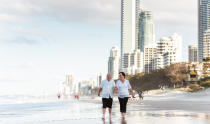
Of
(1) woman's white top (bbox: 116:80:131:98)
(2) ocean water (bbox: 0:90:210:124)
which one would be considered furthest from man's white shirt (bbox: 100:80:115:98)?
(2) ocean water (bbox: 0:90:210:124)

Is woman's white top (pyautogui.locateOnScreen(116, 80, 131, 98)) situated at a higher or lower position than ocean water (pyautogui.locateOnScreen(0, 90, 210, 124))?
higher

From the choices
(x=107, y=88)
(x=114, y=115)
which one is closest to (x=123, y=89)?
A: (x=107, y=88)

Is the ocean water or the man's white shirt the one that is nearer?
the ocean water

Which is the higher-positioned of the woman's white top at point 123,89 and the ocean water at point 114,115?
the woman's white top at point 123,89

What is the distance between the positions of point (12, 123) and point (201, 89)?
74.5m

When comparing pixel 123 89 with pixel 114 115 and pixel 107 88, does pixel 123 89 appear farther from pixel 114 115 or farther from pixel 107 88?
pixel 114 115

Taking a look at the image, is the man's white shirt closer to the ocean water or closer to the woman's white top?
the woman's white top

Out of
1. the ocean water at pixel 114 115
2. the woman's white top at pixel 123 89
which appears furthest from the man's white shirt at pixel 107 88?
the ocean water at pixel 114 115

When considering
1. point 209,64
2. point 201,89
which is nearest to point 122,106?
point 201,89

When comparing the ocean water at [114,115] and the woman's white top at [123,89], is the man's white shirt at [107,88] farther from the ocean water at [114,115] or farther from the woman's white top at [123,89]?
the ocean water at [114,115]

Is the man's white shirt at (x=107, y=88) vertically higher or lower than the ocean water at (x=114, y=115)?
higher

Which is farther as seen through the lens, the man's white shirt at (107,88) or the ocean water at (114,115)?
the man's white shirt at (107,88)

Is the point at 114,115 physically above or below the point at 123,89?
below

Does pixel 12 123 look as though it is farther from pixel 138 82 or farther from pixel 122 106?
pixel 138 82
